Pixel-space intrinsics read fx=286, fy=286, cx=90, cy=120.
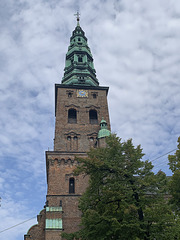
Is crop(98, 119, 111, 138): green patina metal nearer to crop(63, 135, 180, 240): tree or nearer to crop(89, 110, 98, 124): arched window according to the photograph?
crop(89, 110, 98, 124): arched window

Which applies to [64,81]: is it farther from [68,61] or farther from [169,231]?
[169,231]

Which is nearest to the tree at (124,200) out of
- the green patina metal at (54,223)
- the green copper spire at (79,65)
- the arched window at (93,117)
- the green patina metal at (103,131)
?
the green patina metal at (54,223)

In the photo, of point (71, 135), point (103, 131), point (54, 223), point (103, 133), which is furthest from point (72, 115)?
point (54, 223)

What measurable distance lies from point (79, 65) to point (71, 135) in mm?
13120

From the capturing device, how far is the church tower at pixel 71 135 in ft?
78.5

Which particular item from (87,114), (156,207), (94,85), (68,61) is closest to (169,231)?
(156,207)

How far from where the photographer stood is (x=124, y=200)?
48.7ft

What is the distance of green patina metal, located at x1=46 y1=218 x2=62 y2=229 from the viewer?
23047 millimetres

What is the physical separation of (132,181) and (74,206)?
35.0 feet

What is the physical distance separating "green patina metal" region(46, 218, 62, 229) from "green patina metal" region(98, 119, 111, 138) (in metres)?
9.78

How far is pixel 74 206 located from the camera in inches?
977

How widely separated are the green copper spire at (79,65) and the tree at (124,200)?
2132 cm

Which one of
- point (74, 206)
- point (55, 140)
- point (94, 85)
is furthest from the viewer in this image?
point (94, 85)

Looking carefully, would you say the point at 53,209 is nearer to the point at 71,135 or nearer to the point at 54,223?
the point at 54,223
